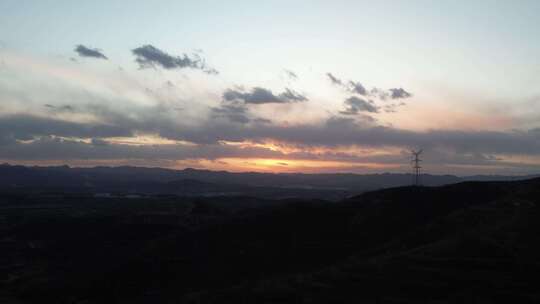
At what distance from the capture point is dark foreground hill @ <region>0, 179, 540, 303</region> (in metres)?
34.3

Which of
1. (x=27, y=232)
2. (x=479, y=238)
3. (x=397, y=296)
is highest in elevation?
(x=479, y=238)

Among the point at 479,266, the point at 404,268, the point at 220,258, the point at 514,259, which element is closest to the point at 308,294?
the point at 404,268

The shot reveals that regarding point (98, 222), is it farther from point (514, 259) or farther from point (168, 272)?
point (514, 259)

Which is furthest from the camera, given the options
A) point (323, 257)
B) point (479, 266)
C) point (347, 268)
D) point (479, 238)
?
point (323, 257)

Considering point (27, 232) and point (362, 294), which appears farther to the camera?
point (27, 232)

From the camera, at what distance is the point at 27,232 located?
337ft

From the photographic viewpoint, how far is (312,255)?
196ft

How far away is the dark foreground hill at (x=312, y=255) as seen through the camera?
3434cm

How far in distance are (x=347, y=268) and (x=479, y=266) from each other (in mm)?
10688

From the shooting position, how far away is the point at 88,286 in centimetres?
5481

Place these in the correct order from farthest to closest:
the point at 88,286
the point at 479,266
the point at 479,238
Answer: the point at 88,286, the point at 479,238, the point at 479,266

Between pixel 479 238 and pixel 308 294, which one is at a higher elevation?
pixel 479 238

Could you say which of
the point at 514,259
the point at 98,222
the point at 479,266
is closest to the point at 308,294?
the point at 479,266

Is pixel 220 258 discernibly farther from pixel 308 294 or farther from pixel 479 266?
pixel 479 266
